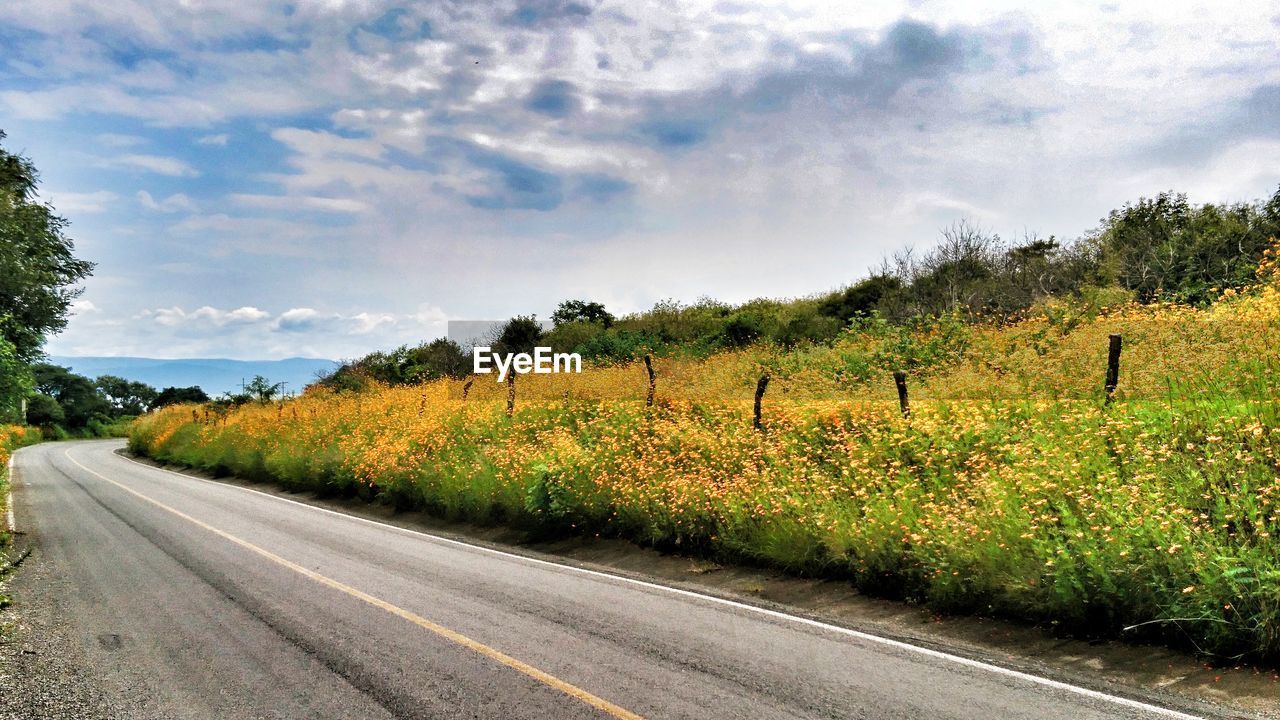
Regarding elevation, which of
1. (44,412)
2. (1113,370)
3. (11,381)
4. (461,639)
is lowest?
(44,412)

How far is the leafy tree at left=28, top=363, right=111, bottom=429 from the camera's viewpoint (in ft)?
288

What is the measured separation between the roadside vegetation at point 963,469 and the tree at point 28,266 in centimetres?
1049

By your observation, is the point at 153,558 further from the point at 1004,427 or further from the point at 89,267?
the point at 89,267

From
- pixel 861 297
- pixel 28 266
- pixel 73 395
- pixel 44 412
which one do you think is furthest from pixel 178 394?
pixel 861 297

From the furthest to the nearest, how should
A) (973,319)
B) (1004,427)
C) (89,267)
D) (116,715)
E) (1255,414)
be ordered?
(89,267) < (973,319) < (1004,427) < (1255,414) < (116,715)

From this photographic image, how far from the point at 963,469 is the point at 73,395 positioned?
11057 cm

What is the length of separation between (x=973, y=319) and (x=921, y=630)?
68.4 ft

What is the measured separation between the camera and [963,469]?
9.02 meters

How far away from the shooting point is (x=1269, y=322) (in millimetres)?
10633

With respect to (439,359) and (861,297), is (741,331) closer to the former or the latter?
(861,297)

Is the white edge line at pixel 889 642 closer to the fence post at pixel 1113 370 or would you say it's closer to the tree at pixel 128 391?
the fence post at pixel 1113 370

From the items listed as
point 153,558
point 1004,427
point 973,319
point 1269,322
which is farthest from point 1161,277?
point 153,558

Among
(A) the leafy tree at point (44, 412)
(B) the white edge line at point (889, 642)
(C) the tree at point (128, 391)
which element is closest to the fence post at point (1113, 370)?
(B) the white edge line at point (889, 642)

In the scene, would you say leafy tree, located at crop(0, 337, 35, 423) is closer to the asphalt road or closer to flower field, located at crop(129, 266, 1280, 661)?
flower field, located at crop(129, 266, 1280, 661)
